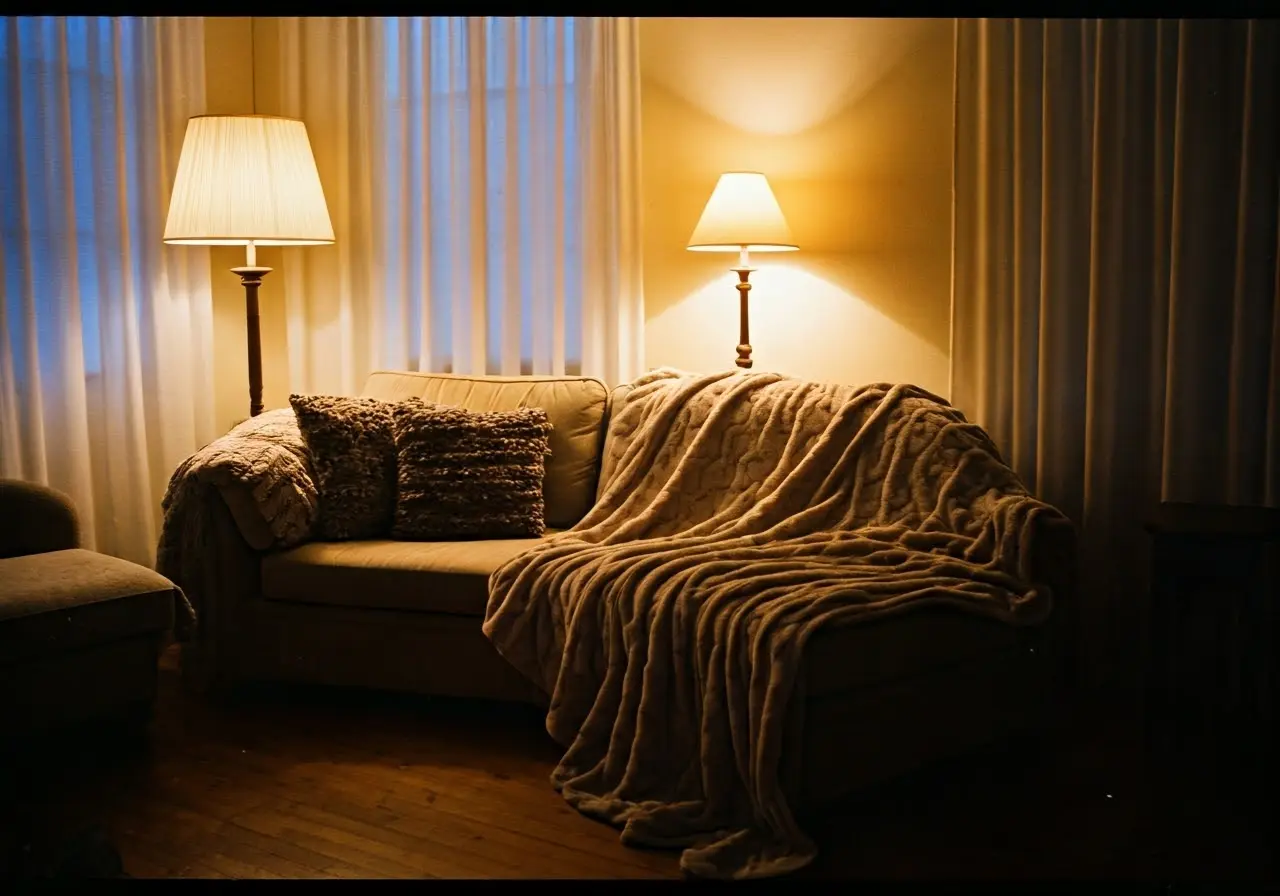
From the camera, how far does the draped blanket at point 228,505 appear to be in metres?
3.30

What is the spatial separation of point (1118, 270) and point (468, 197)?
2098 millimetres

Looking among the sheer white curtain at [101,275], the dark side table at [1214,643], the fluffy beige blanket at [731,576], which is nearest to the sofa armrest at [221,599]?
the fluffy beige blanket at [731,576]

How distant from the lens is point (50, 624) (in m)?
2.90

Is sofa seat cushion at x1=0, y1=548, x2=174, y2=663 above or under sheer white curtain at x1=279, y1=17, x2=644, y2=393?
under

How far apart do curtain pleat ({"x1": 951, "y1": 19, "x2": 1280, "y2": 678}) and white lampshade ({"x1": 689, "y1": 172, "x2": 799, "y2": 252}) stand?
20.6 inches

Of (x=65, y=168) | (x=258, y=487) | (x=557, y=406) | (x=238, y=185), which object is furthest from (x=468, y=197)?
(x=258, y=487)

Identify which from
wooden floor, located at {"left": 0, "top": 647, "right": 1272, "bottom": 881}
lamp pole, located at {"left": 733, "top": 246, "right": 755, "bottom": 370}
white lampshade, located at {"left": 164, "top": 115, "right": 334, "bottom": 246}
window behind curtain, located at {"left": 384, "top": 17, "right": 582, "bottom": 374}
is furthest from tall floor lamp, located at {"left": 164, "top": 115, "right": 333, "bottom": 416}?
wooden floor, located at {"left": 0, "top": 647, "right": 1272, "bottom": 881}

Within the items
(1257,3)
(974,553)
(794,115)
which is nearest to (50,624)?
(974,553)

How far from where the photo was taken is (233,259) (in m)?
4.52

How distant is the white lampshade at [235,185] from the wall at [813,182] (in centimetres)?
114

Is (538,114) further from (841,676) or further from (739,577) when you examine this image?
(841,676)

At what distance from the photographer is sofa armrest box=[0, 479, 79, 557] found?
10.8 feet

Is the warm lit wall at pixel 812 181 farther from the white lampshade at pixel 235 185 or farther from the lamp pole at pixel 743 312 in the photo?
the white lampshade at pixel 235 185

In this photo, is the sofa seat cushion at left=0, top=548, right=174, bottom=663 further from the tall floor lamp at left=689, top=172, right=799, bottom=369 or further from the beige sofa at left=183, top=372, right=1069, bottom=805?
the tall floor lamp at left=689, top=172, right=799, bottom=369
